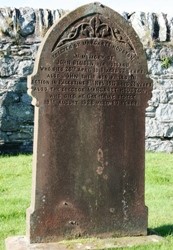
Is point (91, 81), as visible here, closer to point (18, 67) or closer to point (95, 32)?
point (95, 32)

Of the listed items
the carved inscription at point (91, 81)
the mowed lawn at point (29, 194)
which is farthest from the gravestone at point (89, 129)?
the mowed lawn at point (29, 194)

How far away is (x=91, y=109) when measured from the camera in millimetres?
5125

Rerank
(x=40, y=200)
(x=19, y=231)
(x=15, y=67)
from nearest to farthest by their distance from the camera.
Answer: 1. (x=40, y=200)
2. (x=19, y=231)
3. (x=15, y=67)

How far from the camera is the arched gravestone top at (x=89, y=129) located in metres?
4.98

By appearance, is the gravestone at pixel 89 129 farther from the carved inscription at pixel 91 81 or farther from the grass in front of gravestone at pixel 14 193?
the grass in front of gravestone at pixel 14 193

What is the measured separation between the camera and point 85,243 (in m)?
5.04

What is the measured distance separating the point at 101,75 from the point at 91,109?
0.31 metres

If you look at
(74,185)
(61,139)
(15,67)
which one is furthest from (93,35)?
(15,67)

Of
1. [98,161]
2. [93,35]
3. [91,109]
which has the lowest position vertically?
[98,161]

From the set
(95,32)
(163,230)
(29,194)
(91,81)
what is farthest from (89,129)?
(29,194)

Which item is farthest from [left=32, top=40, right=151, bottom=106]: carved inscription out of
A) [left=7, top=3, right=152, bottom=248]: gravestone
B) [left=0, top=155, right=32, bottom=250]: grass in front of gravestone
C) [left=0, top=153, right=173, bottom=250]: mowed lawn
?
[left=0, top=155, right=32, bottom=250]: grass in front of gravestone

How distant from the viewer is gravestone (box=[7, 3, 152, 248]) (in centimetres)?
498

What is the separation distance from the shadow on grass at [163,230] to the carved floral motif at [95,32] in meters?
1.67

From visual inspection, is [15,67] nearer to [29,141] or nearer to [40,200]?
[29,141]
